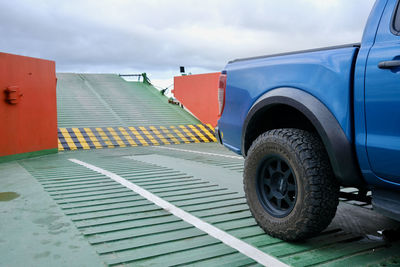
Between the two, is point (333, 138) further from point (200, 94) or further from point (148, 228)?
point (200, 94)

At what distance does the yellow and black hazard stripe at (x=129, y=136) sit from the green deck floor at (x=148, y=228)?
5.80 m

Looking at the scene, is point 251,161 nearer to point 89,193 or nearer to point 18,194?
point 89,193

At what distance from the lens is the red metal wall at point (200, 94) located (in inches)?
604

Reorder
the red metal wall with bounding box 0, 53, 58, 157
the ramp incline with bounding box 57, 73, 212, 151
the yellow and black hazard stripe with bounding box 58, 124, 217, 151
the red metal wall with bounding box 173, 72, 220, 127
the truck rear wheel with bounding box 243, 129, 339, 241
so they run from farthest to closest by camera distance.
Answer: the red metal wall with bounding box 173, 72, 220, 127, the ramp incline with bounding box 57, 73, 212, 151, the yellow and black hazard stripe with bounding box 58, 124, 217, 151, the red metal wall with bounding box 0, 53, 58, 157, the truck rear wheel with bounding box 243, 129, 339, 241

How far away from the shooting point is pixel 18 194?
5.32 m

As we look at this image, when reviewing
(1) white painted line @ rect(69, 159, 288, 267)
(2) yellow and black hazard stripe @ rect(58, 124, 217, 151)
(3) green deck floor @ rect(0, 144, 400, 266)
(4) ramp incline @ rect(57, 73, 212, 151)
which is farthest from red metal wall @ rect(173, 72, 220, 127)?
(1) white painted line @ rect(69, 159, 288, 267)

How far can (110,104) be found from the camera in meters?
17.0

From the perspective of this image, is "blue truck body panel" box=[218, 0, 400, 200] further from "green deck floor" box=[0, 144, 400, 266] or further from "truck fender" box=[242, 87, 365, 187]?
"green deck floor" box=[0, 144, 400, 266]

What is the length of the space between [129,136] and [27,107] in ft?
14.6

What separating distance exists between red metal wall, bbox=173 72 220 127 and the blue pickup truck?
11.3 meters

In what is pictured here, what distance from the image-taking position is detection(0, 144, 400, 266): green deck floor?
9.82ft

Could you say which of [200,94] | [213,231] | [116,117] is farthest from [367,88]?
[200,94]

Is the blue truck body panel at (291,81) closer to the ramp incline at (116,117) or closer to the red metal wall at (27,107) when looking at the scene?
the red metal wall at (27,107)

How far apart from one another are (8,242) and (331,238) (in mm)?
2845
